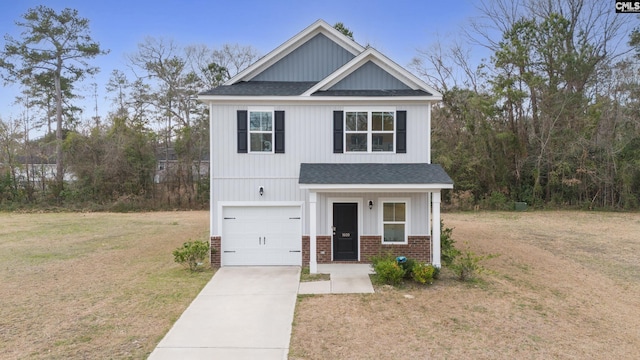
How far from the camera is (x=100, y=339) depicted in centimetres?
684

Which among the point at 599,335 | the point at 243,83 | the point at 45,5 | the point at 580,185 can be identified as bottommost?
the point at 599,335

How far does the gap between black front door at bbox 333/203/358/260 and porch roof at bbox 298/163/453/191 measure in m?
1.23

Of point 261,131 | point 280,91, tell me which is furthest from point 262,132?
point 280,91

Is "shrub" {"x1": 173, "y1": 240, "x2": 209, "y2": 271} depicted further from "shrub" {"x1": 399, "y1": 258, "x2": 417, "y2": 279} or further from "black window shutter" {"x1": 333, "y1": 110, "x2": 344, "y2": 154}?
"shrub" {"x1": 399, "y1": 258, "x2": 417, "y2": 279}

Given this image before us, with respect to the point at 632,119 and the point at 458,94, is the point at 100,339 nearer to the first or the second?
the point at 458,94

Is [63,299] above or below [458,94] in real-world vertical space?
below

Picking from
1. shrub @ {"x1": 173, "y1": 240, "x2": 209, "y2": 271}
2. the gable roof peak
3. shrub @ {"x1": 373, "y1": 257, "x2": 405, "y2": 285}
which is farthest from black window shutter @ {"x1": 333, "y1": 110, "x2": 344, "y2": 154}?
shrub @ {"x1": 173, "y1": 240, "x2": 209, "y2": 271}

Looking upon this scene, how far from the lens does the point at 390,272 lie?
9852mm

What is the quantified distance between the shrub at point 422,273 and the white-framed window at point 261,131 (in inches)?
212

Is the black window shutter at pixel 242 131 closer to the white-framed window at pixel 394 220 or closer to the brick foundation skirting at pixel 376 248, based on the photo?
the brick foundation skirting at pixel 376 248

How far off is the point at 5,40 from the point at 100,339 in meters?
30.8

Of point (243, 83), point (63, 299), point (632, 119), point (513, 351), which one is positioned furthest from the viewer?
point (632, 119)

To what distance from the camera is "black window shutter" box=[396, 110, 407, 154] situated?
11969 mm

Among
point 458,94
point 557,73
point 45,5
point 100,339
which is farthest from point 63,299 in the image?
Answer: point 557,73
